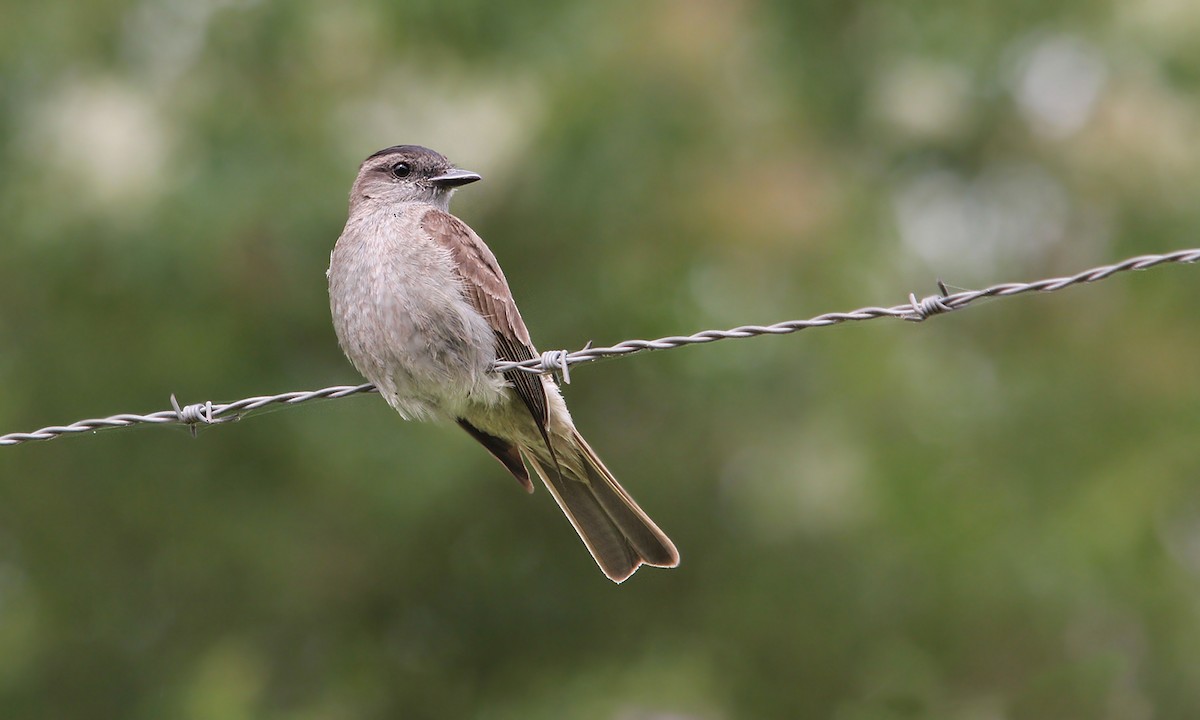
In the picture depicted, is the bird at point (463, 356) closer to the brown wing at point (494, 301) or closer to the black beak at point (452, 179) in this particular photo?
the brown wing at point (494, 301)

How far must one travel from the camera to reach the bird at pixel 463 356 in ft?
17.4

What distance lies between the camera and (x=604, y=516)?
5.57 metres

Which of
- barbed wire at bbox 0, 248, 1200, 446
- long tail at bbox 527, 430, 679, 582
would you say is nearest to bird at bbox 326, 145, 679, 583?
long tail at bbox 527, 430, 679, 582

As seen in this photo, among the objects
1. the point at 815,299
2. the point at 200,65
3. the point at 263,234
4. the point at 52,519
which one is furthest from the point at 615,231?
the point at 52,519

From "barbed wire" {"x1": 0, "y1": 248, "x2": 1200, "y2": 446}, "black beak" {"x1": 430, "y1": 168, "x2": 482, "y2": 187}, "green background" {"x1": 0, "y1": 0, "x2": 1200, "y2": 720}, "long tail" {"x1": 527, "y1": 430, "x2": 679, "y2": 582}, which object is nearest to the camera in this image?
"barbed wire" {"x1": 0, "y1": 248, "x2": 1200, "y2": 446}

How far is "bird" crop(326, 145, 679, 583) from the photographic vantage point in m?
5.32

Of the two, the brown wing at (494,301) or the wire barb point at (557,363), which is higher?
the brown wing at (494,301)

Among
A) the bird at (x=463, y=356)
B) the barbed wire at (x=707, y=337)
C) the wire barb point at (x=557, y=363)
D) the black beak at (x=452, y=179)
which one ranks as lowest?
the barbed wire at (x=707, y=337)

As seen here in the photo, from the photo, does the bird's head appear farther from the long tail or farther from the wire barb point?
the wire barb point

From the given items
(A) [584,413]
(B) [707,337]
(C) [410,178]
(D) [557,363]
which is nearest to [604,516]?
(D) [557,363]

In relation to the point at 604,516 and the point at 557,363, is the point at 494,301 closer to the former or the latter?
the point at 604,516

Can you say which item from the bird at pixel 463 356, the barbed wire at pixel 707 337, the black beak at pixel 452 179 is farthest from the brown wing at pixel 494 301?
the black beak at pixel 452 179

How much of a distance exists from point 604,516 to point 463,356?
77cm

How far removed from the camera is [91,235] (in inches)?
279
